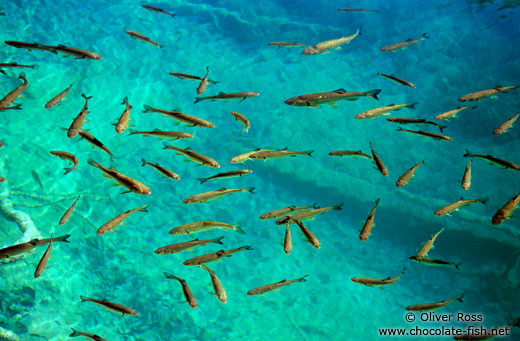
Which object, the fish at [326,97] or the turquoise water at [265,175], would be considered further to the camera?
the turquoise water at [265,175]

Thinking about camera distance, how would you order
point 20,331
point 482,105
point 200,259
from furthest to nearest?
point 482,105 < point 20,331 < point 200,259

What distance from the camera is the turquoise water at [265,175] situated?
27.6 ft

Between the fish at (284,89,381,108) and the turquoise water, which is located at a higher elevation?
the fish at (284,89,381,108)

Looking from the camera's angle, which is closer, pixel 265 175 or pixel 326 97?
pixel 326 97

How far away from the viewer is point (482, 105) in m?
11.0

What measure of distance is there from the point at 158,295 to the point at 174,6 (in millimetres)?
15427

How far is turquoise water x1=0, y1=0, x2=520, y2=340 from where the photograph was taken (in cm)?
842

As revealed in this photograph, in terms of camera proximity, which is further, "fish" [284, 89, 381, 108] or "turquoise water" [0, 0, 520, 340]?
"turquoise water" [0, 0, 520, 340]

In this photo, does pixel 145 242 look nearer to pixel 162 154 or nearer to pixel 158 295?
pixel 158 295

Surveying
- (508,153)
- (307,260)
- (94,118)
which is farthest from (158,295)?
(508,153)

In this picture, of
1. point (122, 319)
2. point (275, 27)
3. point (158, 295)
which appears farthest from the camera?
point (275, 27)

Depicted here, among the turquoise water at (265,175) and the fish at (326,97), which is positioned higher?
the fish at (326,97)

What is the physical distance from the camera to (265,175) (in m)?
12.5

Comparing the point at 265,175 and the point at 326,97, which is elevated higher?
the point at 326,97
